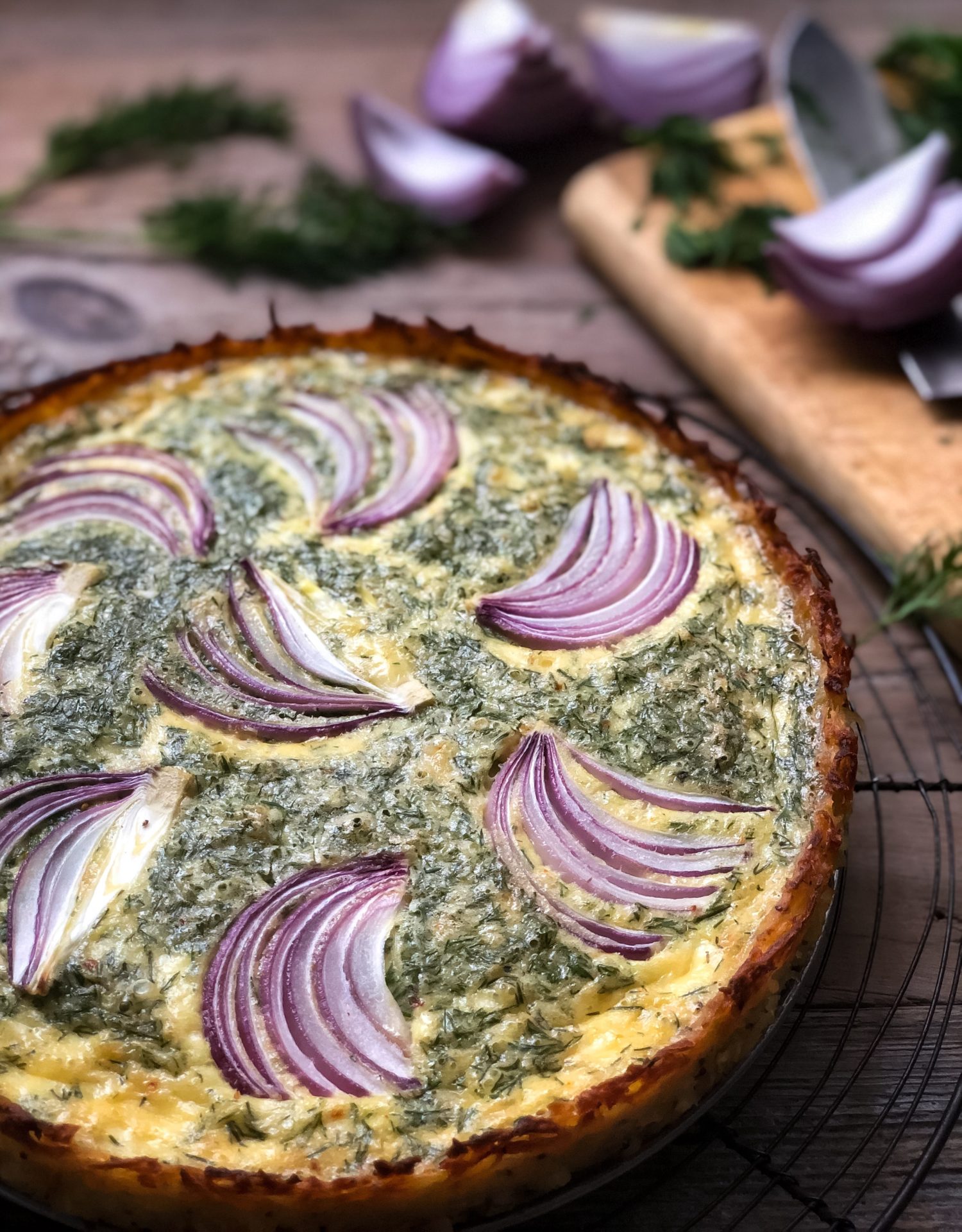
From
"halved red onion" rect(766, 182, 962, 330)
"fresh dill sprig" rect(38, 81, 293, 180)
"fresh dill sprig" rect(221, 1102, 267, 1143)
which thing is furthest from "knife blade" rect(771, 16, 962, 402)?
"fresh dill sprig" rect(221, 1102, 267, 1143)

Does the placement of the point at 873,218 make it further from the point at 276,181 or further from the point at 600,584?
the point at 276,181

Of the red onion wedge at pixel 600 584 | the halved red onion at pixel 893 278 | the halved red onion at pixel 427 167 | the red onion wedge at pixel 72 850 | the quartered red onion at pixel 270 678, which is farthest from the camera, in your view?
the halved red onion at pixel 427 167

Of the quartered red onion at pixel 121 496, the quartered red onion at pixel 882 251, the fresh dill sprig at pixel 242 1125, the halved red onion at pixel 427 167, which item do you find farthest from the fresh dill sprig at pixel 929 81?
the fresh dill sprig at pixel 242 1125

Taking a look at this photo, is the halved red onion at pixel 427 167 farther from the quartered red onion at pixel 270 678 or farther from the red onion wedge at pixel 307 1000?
the red onion wedge at pixel 307 1000

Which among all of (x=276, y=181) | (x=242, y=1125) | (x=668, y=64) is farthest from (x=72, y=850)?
(x=668, y=64)

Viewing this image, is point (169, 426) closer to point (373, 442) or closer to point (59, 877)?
point (373, 442)

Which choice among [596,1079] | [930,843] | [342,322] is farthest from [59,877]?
[342,322]

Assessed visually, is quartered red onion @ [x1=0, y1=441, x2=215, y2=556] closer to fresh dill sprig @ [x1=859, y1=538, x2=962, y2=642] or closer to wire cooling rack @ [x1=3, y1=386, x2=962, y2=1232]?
wire cooling rack @ [x1=3, y1=386, x2=962, y2=1232]
